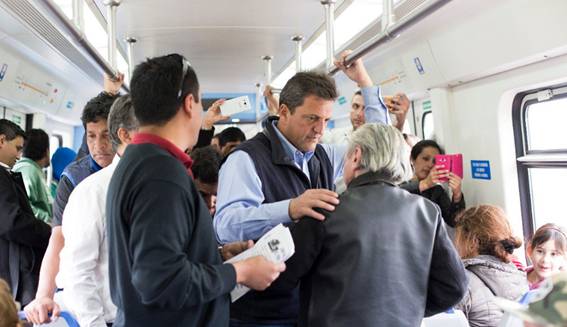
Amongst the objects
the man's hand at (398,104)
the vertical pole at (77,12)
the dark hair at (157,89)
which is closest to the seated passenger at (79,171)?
the vertical pole at (77,12)

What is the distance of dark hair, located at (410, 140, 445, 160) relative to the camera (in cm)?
447

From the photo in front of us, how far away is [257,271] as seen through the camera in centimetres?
137

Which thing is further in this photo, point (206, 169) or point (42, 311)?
point (206, 169)

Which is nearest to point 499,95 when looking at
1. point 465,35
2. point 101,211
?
point 465,35

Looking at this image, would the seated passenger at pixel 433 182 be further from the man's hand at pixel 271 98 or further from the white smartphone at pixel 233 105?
the white smartphone at pixel 233 105

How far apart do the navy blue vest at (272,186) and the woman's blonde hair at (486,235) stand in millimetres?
1047

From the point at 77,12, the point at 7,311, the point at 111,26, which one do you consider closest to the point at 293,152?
the point at 7,311

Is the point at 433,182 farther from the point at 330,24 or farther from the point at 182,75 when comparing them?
the point at 182,75

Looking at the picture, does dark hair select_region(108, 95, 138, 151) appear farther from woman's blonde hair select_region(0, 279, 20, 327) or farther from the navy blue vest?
woman's blonde hair select_region(0, 279, 20, 327)

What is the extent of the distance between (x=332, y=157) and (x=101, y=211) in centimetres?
115

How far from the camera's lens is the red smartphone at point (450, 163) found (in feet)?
13.1

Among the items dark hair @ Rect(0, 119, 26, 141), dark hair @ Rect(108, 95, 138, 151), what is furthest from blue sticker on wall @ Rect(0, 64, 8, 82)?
dark hair @ Rect(108, 95, 138, 151)

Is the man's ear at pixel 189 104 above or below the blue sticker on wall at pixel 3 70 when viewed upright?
below

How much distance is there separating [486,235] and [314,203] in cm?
140
